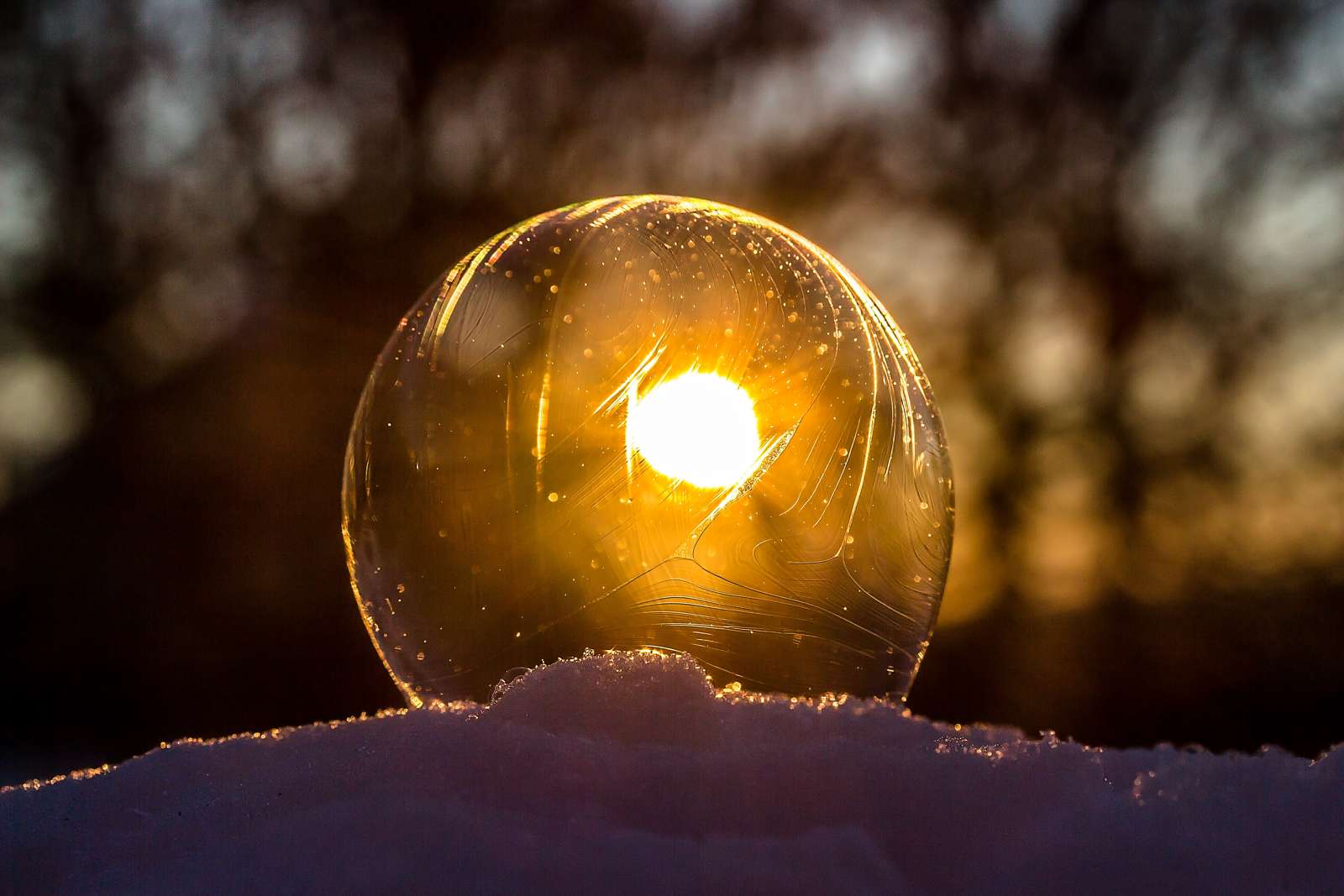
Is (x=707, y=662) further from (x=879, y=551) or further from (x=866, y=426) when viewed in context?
(x=866, y=426)

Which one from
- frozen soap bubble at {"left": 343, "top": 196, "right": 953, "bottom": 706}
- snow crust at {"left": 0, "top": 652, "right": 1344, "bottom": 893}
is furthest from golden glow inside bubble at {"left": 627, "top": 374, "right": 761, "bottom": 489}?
snow crust at {"left": 0, "top": 652, "right": 1344, "bottom": 893}

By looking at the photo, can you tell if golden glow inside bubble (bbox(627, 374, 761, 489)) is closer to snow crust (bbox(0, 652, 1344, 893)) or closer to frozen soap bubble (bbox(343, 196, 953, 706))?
frozen soap bubble (bbox(343, 196, 953, 706))

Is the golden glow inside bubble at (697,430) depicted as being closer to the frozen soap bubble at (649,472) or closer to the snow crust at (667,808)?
the frozen soap bubble at (649,472)

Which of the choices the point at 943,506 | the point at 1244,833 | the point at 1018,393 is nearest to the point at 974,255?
Result: the point at 1018,393

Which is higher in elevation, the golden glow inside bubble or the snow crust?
the golden glow inside bubble

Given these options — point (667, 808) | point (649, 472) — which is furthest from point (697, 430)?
point (667, 808)

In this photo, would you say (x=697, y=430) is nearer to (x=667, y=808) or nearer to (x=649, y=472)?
(x=649, y=472)

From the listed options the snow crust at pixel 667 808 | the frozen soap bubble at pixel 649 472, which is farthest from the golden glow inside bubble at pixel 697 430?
the snow crust at pixel 667 808
